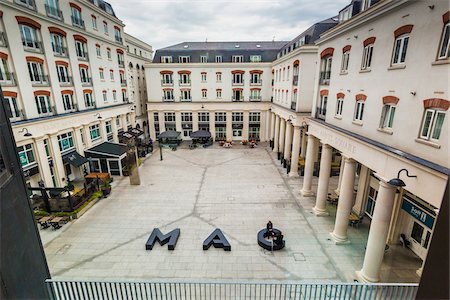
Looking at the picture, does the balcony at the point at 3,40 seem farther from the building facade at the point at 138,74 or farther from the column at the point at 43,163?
the building facade at the point at 138,74

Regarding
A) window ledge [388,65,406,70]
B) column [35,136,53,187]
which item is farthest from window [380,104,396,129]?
column [35,136,53,187]

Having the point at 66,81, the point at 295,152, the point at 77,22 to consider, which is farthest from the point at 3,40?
the point at 295,152

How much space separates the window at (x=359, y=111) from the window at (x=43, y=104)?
22204 mm

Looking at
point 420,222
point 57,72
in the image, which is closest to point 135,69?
point 57,72

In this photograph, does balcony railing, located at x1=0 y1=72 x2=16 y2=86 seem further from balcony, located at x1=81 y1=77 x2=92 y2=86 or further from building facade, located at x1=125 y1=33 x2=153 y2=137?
building facade, located at x1=125 y1=33 x2=153 y2=137

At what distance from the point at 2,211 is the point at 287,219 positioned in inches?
576

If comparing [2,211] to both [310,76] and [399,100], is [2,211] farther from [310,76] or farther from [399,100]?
[310,76]

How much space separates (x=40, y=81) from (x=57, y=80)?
1.49m

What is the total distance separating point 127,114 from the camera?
31.9 meters

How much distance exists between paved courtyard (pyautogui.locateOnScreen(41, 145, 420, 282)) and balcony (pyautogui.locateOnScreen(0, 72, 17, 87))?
10316 mm

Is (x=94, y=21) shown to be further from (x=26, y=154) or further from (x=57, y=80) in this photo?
(x=26, y=154)

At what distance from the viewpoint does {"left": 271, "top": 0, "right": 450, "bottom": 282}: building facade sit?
7.09 metres

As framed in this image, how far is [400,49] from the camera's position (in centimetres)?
869

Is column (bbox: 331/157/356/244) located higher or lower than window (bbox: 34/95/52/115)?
lower
